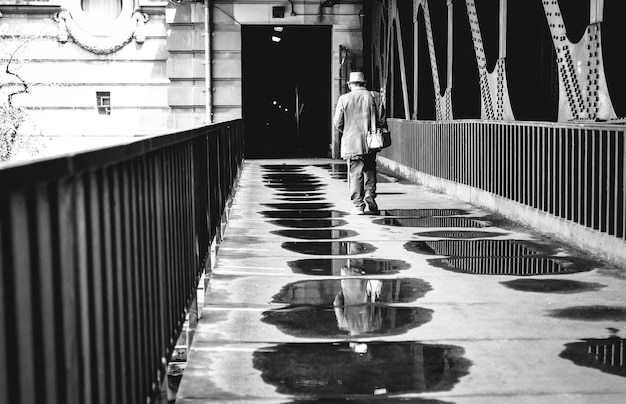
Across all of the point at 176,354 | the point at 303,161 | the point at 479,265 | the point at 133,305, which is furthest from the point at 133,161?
the point at 303,161

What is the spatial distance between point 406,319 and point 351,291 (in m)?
1.11

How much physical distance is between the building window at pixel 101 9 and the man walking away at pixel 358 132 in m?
18.5

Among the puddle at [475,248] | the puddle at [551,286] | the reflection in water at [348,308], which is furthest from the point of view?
the puddle at [475,248]

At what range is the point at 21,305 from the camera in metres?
2.23

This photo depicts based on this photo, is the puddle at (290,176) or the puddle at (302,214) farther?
the puddle at (290,176)

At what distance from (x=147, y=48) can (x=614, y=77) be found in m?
22.3

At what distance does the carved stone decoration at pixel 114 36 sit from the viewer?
29688mm

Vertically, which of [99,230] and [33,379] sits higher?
[99,230]

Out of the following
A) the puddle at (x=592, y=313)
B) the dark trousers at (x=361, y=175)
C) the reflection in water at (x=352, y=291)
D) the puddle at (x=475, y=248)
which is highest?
the dark trousers at (x=361, y=175)

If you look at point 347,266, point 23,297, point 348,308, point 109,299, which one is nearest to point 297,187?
point 347,266

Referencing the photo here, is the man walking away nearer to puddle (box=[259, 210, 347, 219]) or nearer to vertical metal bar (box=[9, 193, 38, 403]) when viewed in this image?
puddle (box=[259, 210, 347, 219])

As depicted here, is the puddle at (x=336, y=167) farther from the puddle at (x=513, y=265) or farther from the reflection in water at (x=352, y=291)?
the reflection in water at (x=352, y=291)

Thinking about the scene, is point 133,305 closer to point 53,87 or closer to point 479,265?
point 479,265

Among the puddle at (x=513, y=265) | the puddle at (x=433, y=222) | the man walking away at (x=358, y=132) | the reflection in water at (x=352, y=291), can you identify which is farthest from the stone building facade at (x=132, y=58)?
the reflection in water at (x=352, y=291)
